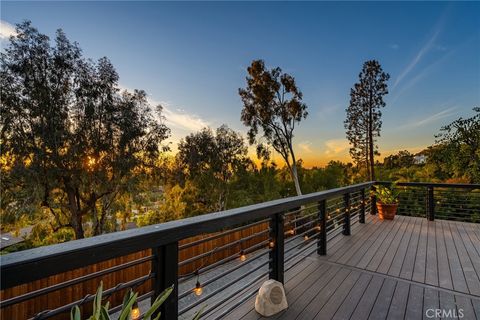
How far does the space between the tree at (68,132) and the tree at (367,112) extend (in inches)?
379

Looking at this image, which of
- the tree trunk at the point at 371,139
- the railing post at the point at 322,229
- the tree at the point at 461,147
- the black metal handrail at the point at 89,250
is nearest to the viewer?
the black metal handrail at the point at 89,250

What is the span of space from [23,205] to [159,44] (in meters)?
6.75

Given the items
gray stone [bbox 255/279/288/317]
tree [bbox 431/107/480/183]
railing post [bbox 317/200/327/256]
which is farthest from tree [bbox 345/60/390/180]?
gray stone [bbox 255/279/288/317]

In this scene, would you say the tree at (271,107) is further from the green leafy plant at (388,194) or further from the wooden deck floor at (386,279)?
the wooden deck floor at (386,279)

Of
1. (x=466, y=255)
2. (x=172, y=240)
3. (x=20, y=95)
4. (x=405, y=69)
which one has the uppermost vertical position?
(x=405, y=69)

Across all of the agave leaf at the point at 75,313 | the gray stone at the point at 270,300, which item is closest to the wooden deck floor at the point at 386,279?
the gray stone at the point at 270,300

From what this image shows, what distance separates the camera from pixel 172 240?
1.28m

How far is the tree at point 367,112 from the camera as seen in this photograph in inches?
474

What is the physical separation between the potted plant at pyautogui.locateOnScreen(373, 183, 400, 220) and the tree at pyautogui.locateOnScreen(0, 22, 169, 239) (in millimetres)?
8589

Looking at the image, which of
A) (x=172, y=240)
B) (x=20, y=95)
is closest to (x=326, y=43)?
(x=172, y=240)

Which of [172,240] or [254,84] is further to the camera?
[254,84]

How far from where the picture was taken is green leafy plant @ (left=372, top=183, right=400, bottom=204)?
18.2ft

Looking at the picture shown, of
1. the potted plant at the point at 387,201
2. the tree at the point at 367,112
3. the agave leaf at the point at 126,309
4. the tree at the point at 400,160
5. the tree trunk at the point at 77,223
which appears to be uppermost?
the tree at the point at 367,112

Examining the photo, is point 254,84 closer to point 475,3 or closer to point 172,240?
point 475,3
